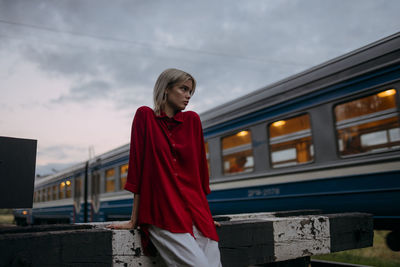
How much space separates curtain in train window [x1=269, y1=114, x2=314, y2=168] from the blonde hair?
361 cm

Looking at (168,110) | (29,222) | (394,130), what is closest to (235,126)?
(394,130)

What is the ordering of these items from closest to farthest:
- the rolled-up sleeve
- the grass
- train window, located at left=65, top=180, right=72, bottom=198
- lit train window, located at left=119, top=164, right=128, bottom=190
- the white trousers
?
the white trousers → the rolled-up sleeve → the grass → lit train window, located at left=119, top=164, right=128, bottom=190 → train window, located at left=65, top=180, right=72, bottom=198

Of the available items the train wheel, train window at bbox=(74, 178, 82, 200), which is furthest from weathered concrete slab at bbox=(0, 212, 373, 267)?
train window at bbox=(74, 178, 82, 200)

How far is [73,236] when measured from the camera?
1.41m

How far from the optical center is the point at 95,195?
39.7 ft

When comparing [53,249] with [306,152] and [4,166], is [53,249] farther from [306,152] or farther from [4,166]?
[306,152]

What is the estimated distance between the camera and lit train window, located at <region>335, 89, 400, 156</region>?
4258 mm

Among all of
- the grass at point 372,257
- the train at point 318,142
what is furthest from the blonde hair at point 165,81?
the grass at point 372,257

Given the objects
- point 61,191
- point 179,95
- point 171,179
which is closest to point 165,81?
point 179,95

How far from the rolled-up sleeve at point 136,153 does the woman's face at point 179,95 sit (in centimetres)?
17

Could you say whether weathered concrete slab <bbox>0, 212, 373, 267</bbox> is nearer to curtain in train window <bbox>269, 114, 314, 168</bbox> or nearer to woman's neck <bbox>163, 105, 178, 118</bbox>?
woman's neck <bbox>163, 105, 178, 118</bbox>

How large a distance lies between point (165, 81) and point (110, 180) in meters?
9.76

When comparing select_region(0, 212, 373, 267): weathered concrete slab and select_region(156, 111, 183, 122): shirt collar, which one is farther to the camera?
select_region(156, 111, 183, 122): shirt collar

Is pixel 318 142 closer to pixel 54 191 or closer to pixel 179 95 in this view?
pixel 179 95
